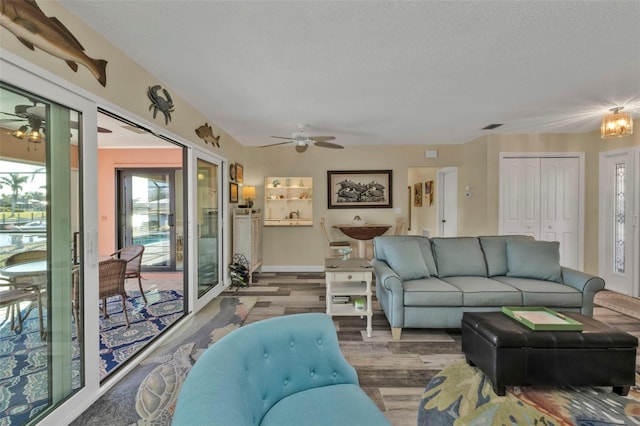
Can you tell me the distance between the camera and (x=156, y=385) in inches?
80.0

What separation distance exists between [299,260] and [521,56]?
14.5ft

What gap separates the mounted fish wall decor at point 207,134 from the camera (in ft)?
11.6

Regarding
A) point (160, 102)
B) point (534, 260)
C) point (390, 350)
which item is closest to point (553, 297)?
point (534, 260)

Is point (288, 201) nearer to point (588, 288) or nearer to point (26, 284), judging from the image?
point (26, 284)

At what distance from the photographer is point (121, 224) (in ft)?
17.0

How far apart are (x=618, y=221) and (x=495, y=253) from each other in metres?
2.58

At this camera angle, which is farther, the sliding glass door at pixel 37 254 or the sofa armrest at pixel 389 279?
the sofa armrest at pixel 389 279

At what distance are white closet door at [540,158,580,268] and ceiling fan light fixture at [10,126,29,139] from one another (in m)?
6.00

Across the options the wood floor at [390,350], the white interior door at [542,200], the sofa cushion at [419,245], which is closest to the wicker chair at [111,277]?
the wood floor at [390,350]

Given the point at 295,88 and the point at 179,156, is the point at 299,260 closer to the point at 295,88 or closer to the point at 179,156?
the point at 179,156

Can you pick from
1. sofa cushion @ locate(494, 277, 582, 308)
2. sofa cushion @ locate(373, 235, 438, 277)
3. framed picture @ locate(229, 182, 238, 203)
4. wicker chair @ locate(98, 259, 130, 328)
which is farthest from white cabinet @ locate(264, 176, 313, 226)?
sofa cushion @ locate(494, 277, 582, 308)

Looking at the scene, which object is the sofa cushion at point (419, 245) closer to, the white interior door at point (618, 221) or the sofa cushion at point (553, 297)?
the sofa cushion at point (553, 297)

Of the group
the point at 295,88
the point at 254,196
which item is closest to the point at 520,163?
the point at 295,88

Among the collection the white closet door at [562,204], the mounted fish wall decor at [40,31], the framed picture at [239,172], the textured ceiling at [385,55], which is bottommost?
the white closet door at [562,204]
